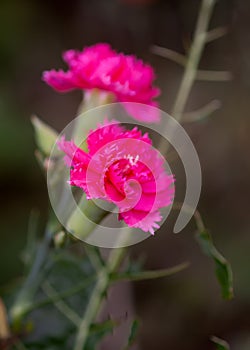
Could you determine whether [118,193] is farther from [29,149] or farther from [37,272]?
[29,149]

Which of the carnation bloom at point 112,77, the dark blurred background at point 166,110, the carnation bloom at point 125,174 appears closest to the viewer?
the carnation bloom at point 125,174

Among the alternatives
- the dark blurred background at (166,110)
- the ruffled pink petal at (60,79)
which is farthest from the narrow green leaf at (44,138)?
the dark blurred background at (166,110)

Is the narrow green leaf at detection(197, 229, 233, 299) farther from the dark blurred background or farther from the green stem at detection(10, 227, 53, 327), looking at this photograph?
the dark blurred background

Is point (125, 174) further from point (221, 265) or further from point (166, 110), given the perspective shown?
point (166, 110)

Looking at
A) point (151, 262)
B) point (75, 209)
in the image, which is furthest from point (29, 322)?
point (151, 262)

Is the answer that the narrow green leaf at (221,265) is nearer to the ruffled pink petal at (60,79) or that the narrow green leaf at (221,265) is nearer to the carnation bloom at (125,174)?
the carnation bloom at (125,174)
